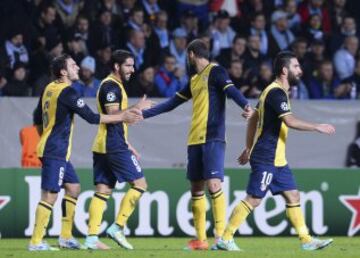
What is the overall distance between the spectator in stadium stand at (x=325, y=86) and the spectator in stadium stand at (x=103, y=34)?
323cm

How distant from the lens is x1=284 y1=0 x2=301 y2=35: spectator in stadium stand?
2336cm

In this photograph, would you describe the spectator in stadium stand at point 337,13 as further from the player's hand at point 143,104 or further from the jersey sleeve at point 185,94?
the player's hand at point 143,104

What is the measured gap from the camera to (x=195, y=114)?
48.6ft

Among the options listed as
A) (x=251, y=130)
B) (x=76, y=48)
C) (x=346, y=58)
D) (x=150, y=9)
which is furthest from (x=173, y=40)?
(x=251, y=130)

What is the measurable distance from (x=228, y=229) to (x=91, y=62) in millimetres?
6846

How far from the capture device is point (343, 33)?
Result: 23.3 m

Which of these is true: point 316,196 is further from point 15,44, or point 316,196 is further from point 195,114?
point 15,44

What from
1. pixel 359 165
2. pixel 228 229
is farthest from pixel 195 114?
pixel 359 165

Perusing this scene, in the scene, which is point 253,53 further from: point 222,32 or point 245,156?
point 245,156

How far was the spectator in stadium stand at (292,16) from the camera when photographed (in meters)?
23.4

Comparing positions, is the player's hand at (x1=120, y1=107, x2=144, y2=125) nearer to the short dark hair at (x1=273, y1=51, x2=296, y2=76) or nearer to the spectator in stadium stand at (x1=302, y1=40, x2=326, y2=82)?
the short dark hair at (x1=273, y1=51, x2=296, y2=76)

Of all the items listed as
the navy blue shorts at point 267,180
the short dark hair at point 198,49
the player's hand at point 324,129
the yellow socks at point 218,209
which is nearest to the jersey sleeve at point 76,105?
the short dark hair at point 198,49

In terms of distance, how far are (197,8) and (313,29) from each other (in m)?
2.06

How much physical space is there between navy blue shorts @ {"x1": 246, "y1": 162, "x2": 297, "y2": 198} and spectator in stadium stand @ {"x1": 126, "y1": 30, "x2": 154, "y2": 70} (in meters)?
7.14
